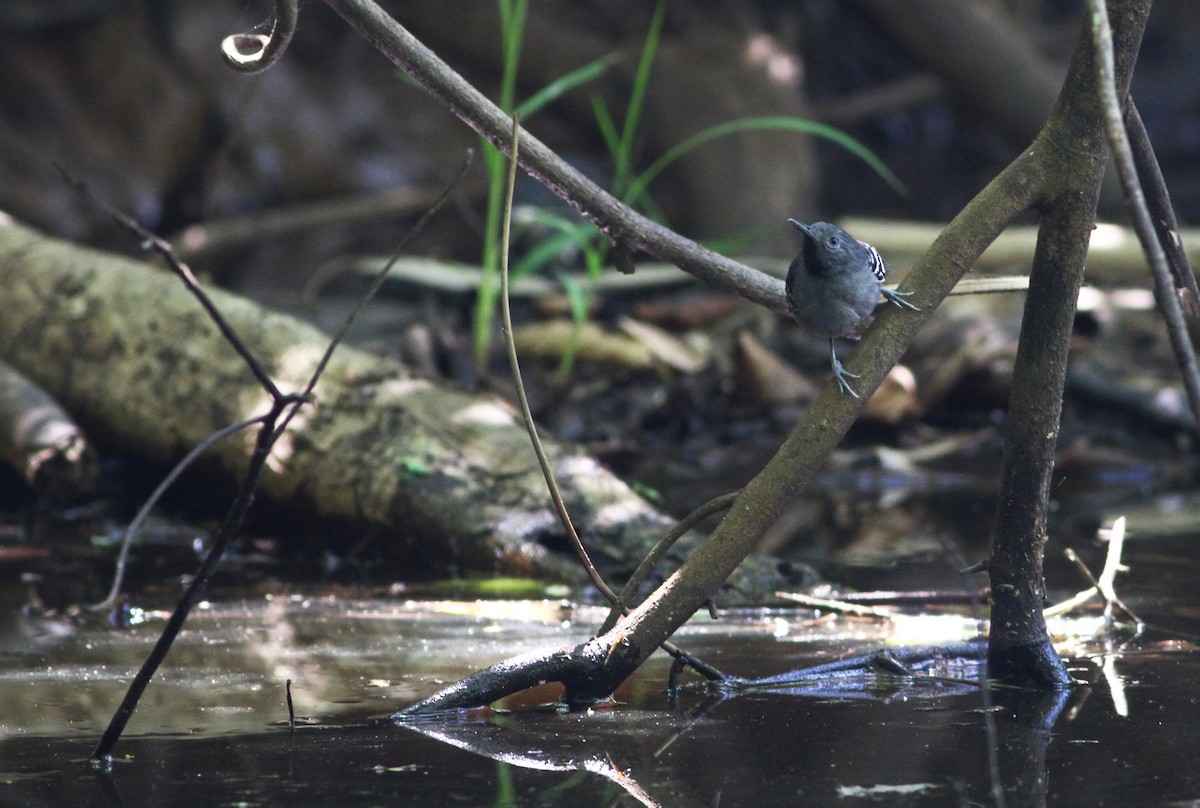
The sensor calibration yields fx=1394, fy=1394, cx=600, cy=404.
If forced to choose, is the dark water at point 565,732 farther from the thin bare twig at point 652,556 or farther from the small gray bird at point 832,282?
the small gray bird at point 832,282

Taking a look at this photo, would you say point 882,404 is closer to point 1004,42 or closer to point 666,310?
point 666,310

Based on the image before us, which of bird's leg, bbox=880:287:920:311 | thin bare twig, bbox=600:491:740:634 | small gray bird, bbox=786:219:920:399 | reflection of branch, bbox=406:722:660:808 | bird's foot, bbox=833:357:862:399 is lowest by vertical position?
reflection of branch, bbox=406:722:660:808

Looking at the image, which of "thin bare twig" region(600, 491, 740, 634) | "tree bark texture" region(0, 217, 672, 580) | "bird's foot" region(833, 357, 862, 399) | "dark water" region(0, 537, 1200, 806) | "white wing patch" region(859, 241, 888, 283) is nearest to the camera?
"dark water" region(0, 537, 1200, 806)

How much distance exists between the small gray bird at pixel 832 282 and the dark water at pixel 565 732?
561mm

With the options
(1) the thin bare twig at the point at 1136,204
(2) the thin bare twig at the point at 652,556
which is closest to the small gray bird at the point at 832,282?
(2) the thin bare twig at the point at 652,556

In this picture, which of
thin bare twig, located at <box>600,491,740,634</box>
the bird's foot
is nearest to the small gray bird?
the bird's foot

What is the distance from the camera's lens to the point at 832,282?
6.79 feet

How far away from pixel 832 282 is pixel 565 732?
2.49ft

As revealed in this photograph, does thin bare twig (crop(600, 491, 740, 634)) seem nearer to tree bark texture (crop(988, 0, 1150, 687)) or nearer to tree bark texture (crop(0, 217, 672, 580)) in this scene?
tree bark texture (crop(988, 0, 1150, 687))

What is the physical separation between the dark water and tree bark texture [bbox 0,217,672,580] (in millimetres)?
569

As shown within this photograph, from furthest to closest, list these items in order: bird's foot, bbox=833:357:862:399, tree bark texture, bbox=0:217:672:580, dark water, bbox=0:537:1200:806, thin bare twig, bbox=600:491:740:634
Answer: tree bark texture, bbox=0:217:672:580
thin bare twig, bbox=600:491:740:634
bird's foot, bbox=833:357:862:399
dark water, bbox=0:537:1200:806

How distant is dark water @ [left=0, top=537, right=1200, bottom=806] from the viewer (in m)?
1.62

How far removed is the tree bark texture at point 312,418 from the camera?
10.3ft

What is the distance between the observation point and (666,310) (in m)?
5.99
